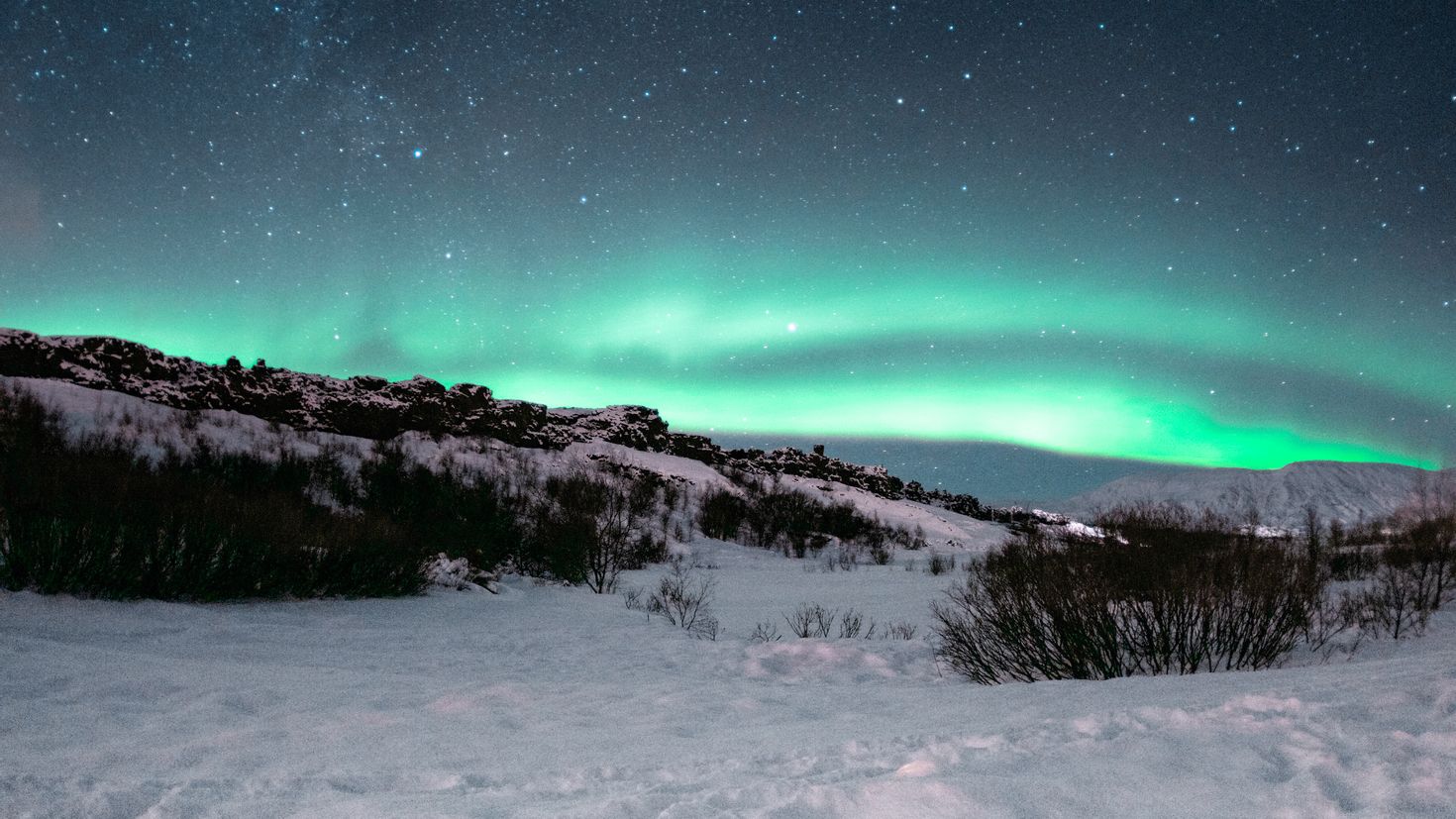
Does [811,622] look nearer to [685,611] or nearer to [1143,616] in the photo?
[685,611]

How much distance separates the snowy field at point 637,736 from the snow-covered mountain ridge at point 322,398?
73.2 feet

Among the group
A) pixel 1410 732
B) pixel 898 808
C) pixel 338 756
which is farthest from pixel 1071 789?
pixel 338 756

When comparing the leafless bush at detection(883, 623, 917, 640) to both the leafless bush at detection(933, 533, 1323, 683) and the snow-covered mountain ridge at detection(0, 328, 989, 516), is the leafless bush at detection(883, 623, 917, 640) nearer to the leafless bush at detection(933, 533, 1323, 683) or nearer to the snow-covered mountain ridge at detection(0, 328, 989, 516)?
the leafless bush at detection(933, 533, 1323, 683)

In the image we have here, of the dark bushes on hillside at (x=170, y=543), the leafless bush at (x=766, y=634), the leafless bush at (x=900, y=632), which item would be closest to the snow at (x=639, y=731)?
the dark bushes on hillside at (x=170, y=543)

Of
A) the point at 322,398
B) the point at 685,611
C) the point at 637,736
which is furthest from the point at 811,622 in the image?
the point at 322,398

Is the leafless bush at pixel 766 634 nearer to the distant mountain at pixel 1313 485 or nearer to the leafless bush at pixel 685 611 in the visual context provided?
the leafless bush at pixel 685 611

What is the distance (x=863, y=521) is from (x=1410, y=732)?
2751 centimetres

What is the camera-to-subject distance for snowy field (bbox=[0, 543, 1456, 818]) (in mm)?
2078

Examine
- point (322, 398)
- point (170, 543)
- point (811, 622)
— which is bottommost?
point (811, 622)

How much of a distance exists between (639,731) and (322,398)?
29575mm

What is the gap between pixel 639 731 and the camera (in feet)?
12.1

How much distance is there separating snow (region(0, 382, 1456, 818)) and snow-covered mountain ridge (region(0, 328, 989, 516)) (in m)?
22.0

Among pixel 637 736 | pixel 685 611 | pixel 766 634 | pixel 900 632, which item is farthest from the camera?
pixel 685 611

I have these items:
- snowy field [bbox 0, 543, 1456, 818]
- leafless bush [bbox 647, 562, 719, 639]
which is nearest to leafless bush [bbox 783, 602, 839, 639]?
leafless bush [bbox 647, 562, 719, 639]
